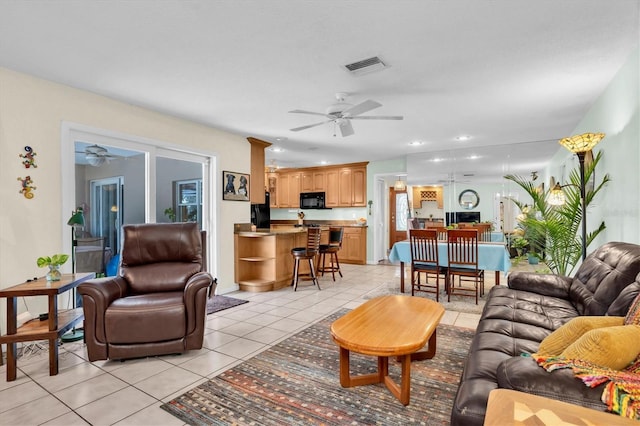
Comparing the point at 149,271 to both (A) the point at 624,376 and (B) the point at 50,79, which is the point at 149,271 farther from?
(A) the point at 624,376

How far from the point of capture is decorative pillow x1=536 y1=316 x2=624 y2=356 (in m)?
1.38

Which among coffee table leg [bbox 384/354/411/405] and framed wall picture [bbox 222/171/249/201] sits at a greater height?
framed wall picture [bbox 222/171/249/201]

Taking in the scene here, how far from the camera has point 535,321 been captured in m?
2.11

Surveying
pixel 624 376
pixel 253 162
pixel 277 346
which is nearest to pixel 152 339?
pixel 277 346

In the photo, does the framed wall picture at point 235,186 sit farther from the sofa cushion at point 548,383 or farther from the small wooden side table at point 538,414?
the small wooden side table at point 538,414

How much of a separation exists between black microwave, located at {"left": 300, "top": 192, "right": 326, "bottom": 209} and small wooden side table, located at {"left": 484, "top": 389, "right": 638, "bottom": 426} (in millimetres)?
7195

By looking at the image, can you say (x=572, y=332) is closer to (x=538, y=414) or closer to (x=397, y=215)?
(x=538, y=414)

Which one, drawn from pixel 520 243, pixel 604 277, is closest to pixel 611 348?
pixel 604 277

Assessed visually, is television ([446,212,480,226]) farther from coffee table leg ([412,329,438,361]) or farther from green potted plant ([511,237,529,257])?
coffee table leg ([412,329,438,361])

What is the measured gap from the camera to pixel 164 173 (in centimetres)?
429

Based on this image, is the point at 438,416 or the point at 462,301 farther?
the point at 462,301

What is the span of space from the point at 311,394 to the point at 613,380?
1.58 m

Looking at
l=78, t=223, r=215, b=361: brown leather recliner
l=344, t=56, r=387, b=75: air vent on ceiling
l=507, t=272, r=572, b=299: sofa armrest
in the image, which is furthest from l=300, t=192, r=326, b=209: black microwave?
l=507, t=272, r=572, b=299: sofa armrest

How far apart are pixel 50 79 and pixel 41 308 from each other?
217cm
